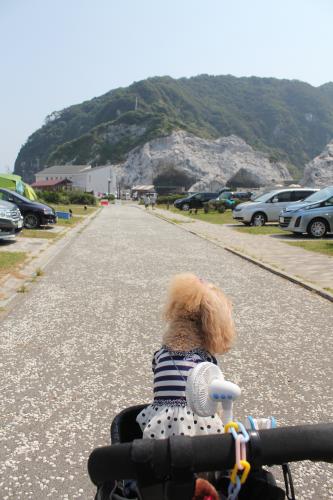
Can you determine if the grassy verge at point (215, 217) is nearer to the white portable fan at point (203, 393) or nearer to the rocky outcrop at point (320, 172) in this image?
the white portable fan at point (203, 393)

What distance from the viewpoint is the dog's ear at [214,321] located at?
2.27 m

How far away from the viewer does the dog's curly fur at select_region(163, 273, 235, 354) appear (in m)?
2.27

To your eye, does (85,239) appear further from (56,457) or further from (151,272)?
(56,457)

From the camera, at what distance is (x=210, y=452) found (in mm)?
1347

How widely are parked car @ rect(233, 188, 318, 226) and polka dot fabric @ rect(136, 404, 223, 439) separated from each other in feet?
76.3

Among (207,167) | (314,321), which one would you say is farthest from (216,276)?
(207,167)

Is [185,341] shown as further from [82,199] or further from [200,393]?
[82,199]

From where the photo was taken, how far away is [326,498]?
270cm

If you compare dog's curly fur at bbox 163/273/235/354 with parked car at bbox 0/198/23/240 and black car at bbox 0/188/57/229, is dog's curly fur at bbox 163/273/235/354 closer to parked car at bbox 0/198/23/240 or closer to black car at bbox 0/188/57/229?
parked car at bbox 0/198/23/240

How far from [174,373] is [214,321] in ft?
1.00

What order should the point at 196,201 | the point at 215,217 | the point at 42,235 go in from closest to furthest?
the point at 42,235 → the point at 215,217 → the point at 196,201

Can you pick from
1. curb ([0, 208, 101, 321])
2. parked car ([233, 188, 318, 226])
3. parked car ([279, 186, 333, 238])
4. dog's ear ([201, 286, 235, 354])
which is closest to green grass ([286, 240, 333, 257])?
parked car ([279, 186, 333, 238])

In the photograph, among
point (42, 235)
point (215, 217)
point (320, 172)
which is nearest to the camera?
point (42, 235)

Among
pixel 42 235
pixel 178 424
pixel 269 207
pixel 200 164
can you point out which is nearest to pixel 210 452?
pixel 178 424
